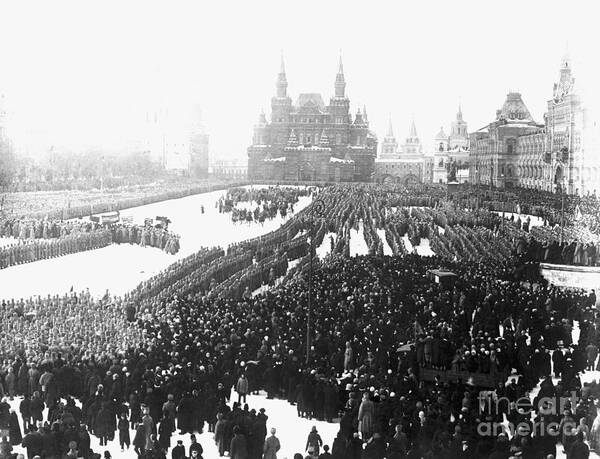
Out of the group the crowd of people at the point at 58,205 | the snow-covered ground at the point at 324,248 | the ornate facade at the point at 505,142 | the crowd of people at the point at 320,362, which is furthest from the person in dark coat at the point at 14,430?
the ornate facade at the point at 505,142

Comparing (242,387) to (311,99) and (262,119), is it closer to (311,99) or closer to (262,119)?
(262,119)

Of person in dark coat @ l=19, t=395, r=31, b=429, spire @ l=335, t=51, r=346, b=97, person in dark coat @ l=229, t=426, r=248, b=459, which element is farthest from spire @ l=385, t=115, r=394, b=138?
person in dark coat @ l=229, t=426, r=248, b=459

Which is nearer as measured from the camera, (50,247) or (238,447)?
(238,447)

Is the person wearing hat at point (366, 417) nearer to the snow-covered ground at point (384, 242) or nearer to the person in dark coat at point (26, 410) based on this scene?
the person in dark coat at point (26, 410)

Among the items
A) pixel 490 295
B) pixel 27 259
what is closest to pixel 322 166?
pixel 27 259

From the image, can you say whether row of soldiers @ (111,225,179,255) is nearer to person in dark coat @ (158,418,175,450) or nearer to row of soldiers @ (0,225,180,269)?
row of soldiers @ (0,225,180,269)

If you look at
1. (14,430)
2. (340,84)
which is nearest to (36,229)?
(14,430)
